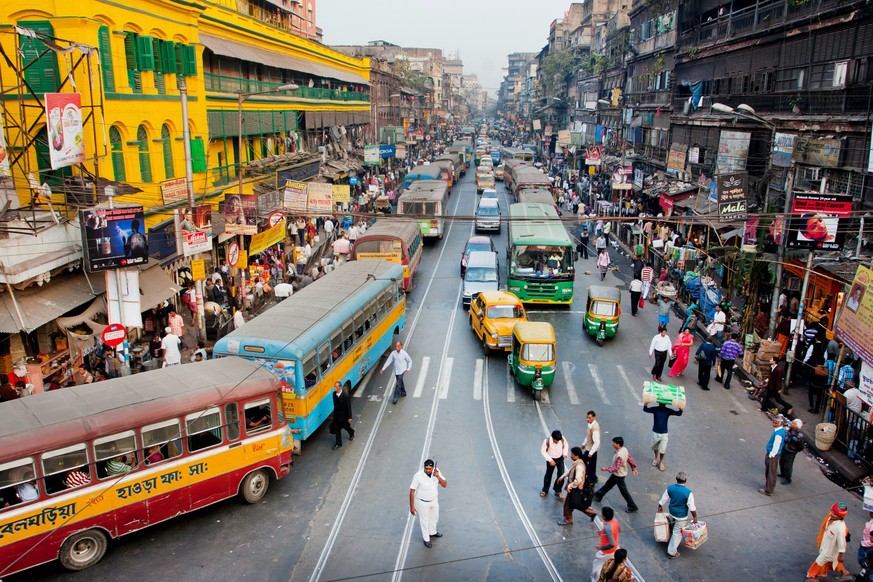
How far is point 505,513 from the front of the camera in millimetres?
12156

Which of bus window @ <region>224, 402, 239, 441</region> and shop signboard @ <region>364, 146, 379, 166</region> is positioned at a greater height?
shop signboard @ <region>364, 146, 379, 166</region>

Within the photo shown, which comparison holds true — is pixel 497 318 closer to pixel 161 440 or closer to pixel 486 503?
pixel 486 503

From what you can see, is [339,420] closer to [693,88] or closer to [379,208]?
[693,88]

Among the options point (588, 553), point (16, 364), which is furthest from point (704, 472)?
point (16, 364)

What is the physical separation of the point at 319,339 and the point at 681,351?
1084 centimetres

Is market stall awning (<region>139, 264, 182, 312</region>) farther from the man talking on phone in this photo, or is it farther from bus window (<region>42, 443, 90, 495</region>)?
the man talking on phone

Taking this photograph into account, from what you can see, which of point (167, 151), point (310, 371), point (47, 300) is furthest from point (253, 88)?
point (310, 371)

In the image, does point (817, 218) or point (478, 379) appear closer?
point (817, 218)

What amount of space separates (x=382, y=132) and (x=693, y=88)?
4052cm

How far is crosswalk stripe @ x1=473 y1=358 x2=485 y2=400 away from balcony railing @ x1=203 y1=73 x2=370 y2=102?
57.2 ft

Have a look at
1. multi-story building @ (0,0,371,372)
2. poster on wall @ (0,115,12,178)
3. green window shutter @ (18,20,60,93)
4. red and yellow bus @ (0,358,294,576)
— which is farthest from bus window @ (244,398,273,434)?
green window shutter @ (18,20,60,93)

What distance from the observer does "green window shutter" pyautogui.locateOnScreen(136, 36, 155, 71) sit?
21.3 m

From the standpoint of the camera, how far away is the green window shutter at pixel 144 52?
2131cm

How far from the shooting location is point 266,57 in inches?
1387
